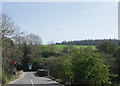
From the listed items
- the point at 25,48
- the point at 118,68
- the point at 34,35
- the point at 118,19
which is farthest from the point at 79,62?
the point at 34,35

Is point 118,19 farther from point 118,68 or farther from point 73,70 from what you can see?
point 118,68

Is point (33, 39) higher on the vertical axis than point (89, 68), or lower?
higher

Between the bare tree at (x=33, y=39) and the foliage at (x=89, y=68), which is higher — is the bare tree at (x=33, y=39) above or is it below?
above

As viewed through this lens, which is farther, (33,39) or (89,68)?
(33,39)

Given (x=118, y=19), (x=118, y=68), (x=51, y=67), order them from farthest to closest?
(x=51, y=67), (x=118, y=68), (x=118, y=19)

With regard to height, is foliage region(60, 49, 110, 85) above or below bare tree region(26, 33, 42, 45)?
below

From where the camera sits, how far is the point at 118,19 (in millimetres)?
22469

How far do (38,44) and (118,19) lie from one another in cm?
5139

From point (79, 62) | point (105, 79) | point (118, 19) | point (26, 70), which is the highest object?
point (118, 19)

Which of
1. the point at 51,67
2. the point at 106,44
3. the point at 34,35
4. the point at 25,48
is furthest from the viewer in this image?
the point at 34,35

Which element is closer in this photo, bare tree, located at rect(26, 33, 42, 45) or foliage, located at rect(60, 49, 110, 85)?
foliage, located at rect(60, 49, 110, 85)

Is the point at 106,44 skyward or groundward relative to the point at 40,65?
skyward

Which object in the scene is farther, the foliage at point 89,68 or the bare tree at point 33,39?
the bare tree at point 33,39

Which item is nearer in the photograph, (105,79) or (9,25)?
(105,79)
